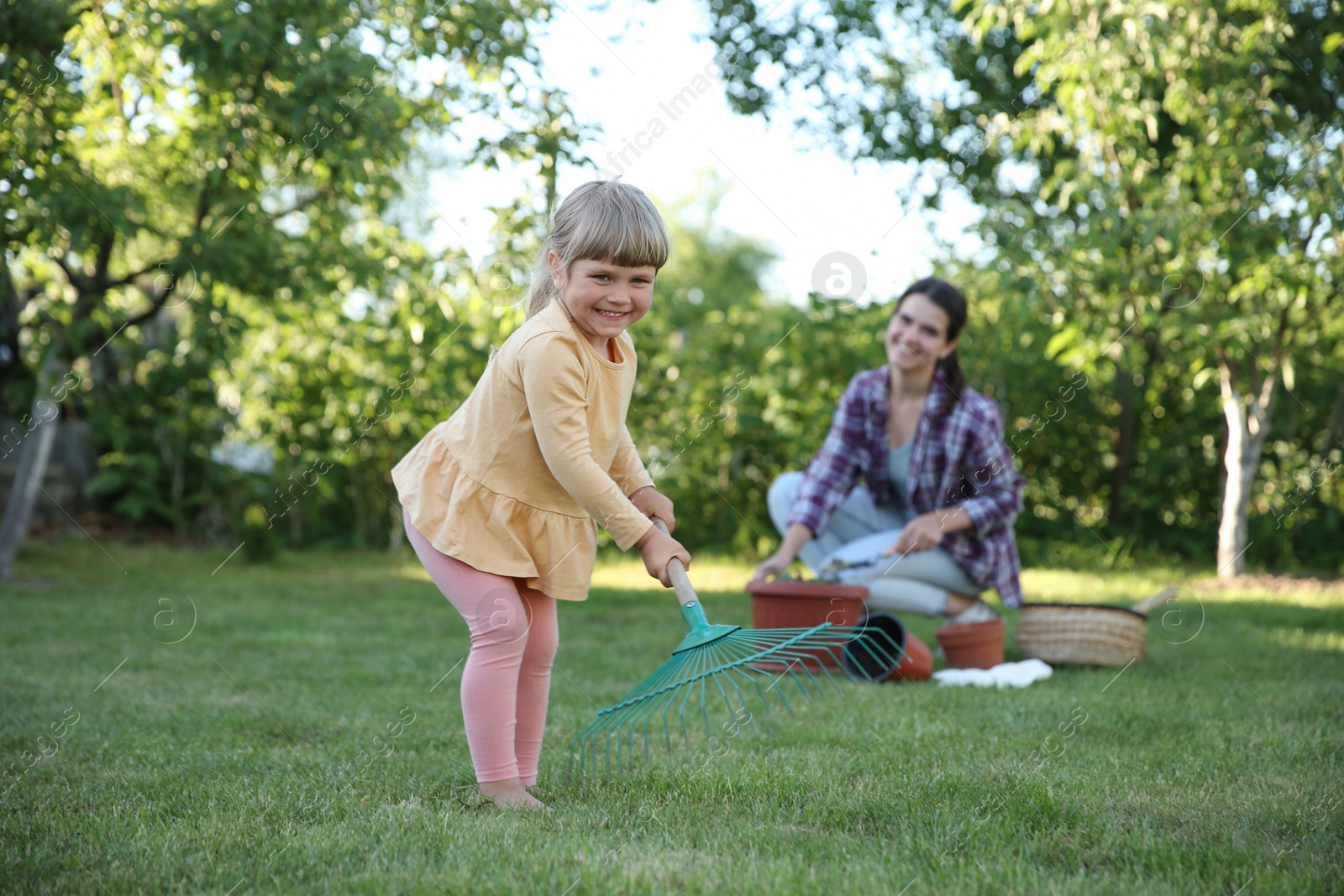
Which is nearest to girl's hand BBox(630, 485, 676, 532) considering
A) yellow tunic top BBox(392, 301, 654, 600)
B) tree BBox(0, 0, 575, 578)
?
yellow tunic top BBox(392, 301, 654, 600)

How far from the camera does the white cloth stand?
337 cm

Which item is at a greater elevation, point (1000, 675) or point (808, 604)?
point (808, 604)

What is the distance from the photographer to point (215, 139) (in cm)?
521

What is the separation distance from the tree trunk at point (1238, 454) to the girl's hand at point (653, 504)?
15.8 feet

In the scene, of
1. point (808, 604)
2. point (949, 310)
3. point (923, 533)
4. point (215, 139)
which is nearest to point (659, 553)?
point (808, 604)

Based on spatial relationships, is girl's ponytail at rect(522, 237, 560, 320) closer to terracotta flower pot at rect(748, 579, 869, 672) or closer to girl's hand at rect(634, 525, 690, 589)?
girl's hand at rect(634, 525, 690, 589)

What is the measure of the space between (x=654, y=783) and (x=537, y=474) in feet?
2.26

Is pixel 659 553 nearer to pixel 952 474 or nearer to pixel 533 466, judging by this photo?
pixel 533 466

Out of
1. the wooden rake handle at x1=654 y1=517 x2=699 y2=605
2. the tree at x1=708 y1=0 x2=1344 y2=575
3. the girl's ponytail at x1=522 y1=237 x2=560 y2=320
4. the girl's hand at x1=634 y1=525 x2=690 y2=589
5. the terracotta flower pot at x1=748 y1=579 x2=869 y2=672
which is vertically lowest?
the terracotta flower pot at x1=748 y1=579 x2=869 y2=672

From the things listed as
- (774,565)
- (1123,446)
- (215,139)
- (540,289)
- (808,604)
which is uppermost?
(215,139)

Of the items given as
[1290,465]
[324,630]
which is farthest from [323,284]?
[1290,465]

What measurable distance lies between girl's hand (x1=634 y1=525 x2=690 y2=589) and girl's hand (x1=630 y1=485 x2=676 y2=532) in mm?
239

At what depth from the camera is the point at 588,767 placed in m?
2.45

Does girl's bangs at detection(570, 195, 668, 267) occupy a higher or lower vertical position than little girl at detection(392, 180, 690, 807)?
higher
